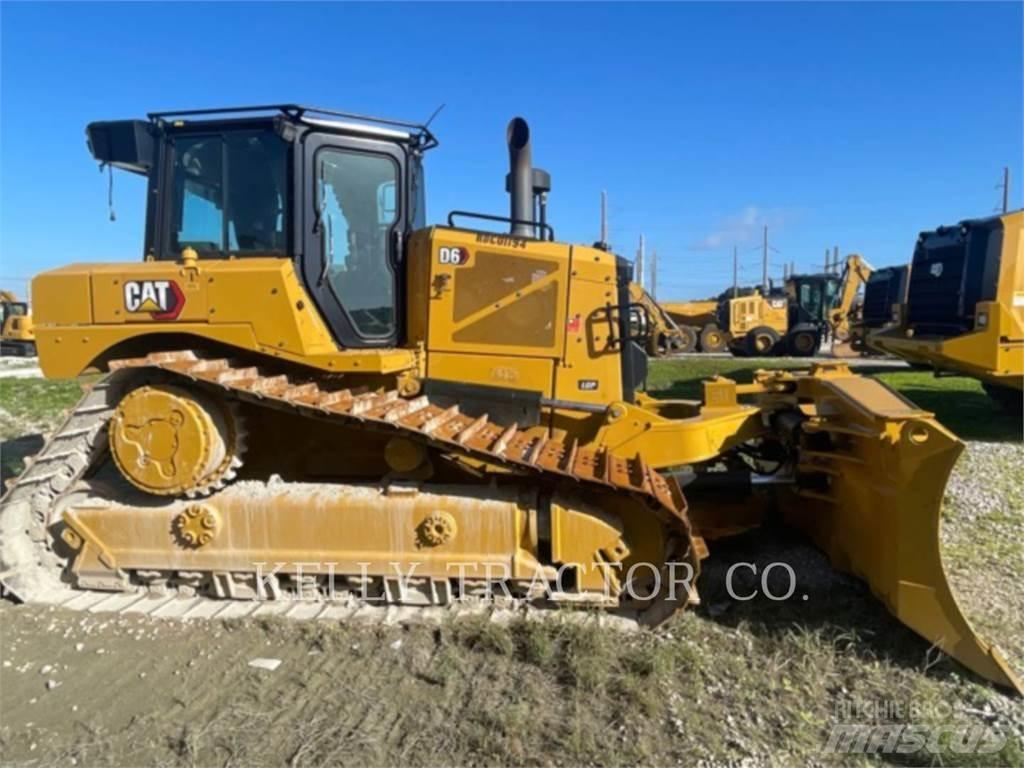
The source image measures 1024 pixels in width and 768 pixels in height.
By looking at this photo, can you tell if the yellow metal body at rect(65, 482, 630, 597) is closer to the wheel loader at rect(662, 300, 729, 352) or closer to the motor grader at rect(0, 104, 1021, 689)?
the motor grader at rect(0, 104, 1021, 689)

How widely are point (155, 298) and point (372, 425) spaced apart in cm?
156

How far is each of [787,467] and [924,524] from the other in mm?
1426

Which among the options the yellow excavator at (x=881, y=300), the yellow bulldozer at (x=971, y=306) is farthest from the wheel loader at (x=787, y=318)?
the yellow bulldozer at (x=971, y=306)

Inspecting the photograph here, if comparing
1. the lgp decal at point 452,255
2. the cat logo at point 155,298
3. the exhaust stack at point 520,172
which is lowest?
the cat logo at point 155,298

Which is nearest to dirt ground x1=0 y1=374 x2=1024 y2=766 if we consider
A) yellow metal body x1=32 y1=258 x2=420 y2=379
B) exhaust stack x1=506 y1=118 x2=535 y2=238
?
yellow metal body x1=32 y1=258 x2=420 y2=379

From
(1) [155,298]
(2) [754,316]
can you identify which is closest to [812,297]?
(2) [754,316]

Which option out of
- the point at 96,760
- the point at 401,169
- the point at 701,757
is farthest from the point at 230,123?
the point at 701,757

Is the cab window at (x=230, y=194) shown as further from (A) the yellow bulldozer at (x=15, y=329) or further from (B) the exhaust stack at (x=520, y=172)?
(A) the yellow bulldozer at (x=15, y=329)

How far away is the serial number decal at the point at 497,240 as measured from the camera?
4.50m

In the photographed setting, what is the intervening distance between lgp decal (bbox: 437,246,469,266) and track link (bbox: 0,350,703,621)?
0.91 metres

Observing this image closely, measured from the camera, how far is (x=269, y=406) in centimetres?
390

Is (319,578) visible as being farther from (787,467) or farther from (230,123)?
(787,467)

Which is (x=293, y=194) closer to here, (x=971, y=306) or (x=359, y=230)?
(x=359, y=230)

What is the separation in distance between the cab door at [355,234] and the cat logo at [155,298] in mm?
757
